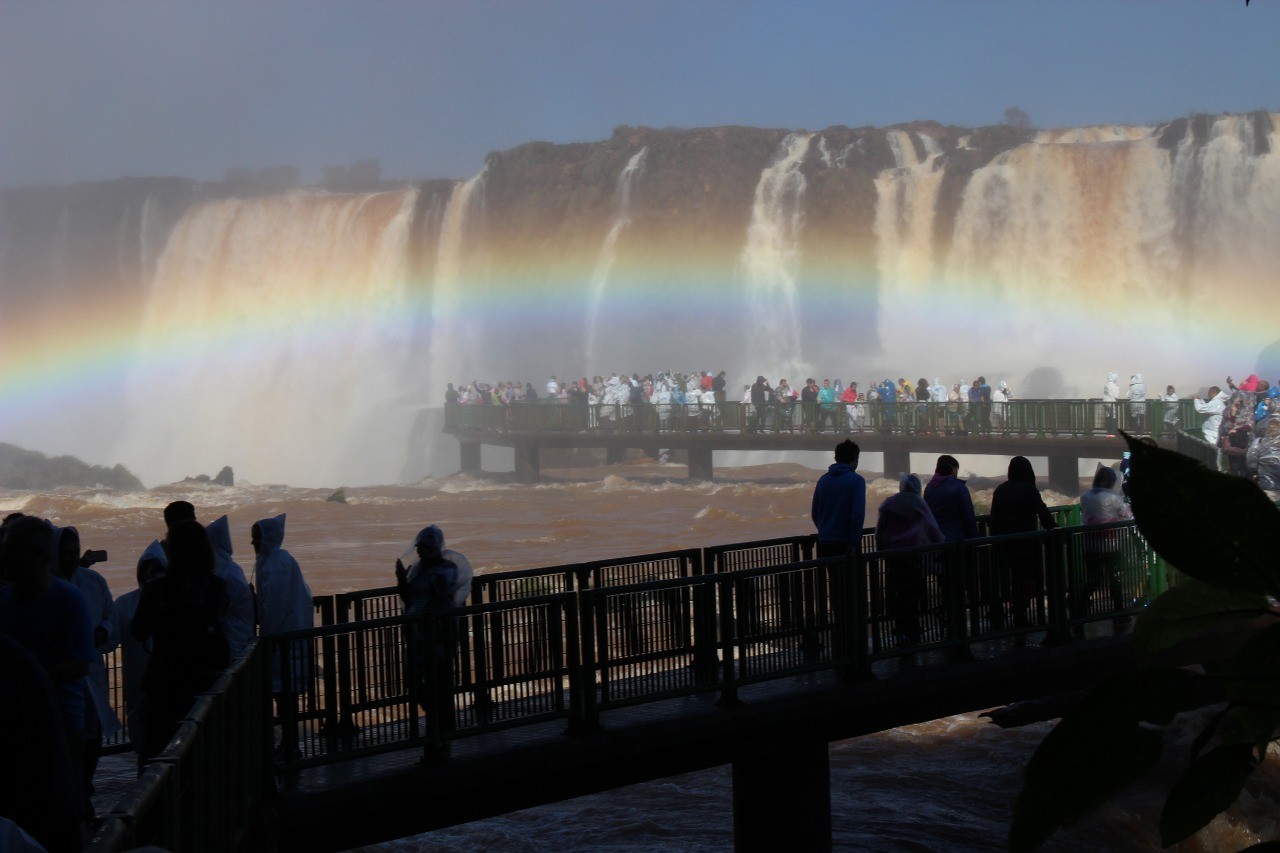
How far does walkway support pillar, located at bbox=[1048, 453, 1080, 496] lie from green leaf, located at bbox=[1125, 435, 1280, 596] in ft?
106

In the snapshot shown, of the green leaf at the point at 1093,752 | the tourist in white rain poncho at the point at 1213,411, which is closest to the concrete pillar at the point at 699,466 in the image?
the tourist in white rain poncho at the point at 1213,411

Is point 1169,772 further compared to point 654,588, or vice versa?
point 1169,772

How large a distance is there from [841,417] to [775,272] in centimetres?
1934

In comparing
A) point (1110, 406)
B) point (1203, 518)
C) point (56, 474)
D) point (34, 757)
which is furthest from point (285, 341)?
point (1203, 518)

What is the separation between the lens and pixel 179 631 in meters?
5.34

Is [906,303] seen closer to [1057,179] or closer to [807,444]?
[1057,179]

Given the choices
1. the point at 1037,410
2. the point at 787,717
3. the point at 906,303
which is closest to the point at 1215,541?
the point at 787,717

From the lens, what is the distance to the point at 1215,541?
70cm

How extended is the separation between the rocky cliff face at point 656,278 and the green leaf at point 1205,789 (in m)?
46.6

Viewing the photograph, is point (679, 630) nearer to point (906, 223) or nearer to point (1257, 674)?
point (1257, 674)

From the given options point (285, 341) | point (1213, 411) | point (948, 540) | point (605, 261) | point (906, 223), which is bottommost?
point (948, 540)

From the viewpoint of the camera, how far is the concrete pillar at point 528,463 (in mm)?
42906

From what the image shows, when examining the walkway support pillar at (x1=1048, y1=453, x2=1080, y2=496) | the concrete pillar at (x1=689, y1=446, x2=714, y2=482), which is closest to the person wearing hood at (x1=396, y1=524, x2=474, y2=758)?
the walkway support pillar at (x1=1048, y1=453, x2=1080, y2=496)

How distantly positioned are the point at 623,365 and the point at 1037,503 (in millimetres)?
50980
